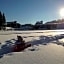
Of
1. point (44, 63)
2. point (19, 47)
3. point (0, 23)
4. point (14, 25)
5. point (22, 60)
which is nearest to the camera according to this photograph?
point (44, 63)

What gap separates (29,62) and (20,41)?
19.2ft

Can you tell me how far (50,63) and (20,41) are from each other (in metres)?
6.09

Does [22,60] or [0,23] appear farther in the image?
[0,23]

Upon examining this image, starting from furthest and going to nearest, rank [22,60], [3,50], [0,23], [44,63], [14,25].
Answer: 1. [14,25]
2. [0,23]
3. [3,50]
4. [22,60]
5. [44,63]

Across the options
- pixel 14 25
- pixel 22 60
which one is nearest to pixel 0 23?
pixel 14 25

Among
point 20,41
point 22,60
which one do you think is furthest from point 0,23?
point 22,60

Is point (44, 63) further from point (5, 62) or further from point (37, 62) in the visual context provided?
point (5, 62)

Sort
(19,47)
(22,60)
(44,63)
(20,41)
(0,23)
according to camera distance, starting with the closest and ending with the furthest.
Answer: (44,63) < (22,60) < (19,47) < (20,41) < (0,23)

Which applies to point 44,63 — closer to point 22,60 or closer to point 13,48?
point 22,60

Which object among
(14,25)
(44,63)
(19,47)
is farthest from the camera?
(14,25)

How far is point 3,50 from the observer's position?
29.8 ft

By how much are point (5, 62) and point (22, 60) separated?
615mm

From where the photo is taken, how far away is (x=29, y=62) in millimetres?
5594

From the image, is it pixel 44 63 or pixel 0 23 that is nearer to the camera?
pixel 44 63
